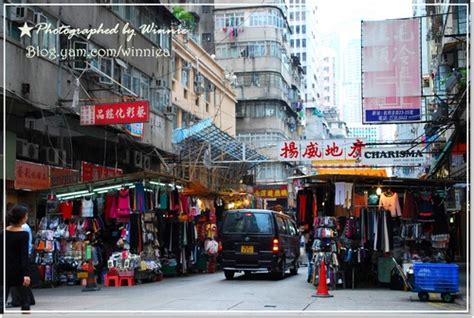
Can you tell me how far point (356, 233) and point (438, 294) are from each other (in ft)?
9.56

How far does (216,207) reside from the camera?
22.8 m

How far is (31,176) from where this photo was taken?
1435cm

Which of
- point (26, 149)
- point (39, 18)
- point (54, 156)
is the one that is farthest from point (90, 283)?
point (39, 18)

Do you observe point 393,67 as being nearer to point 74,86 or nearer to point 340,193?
point 340,193

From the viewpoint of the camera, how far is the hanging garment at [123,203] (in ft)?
50.7

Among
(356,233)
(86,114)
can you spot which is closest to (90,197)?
(86,114)

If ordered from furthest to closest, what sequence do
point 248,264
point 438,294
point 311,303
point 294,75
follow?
point 294,75 < point 248,264 < point 438,294 < point 311,303

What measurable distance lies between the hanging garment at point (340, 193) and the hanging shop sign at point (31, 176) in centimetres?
638

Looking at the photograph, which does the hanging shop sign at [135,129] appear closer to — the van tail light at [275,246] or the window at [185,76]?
the van tail light at [275,246]

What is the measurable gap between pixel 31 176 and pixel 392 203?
7.91m

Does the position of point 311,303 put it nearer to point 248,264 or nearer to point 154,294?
point 154,294

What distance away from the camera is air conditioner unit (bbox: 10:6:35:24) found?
13.4 m

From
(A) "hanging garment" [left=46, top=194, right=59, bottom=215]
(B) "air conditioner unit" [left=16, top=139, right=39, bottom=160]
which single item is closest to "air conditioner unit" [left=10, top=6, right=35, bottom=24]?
(B) "air conditioner unit" [left=16, top=139, right=39, bottom=160]

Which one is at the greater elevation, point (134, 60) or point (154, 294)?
point (134, 60)
